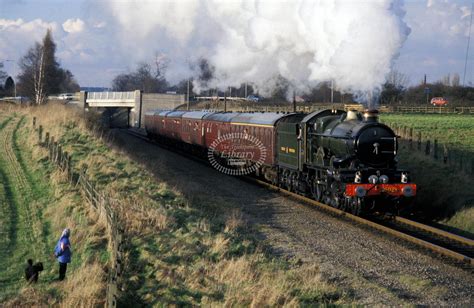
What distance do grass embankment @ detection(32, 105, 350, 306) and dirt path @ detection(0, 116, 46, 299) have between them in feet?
8.37

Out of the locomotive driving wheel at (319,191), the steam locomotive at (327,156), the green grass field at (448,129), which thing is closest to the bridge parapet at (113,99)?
the green grass field at (448,129)

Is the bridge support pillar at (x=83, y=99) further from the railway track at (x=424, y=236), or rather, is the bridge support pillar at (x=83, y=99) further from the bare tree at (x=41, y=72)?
the railway track at (x=424, y=236)

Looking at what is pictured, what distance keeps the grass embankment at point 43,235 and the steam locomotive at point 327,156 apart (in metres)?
7.30

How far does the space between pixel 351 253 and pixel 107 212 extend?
6437 mm

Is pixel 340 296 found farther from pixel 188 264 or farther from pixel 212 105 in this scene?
pixel 212 105

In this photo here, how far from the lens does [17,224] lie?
63.0ft

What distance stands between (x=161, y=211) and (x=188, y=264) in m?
4.36

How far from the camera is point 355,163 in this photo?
56.8ft

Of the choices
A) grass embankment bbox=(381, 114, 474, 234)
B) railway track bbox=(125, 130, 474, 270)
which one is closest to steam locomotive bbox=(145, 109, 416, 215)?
railway track bbox=(125, 130, 474, 270)

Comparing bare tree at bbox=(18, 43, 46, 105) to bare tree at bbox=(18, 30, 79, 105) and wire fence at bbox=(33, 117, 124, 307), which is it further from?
wire fence at bbox=(33, 117, 124, 307)

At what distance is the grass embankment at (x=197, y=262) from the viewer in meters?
10.7

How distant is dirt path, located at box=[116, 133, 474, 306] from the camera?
10836 millimetres

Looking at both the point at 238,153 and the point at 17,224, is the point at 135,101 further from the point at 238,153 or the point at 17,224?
the point at 17,224

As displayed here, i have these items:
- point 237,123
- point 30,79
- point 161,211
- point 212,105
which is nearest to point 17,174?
point 237,123
